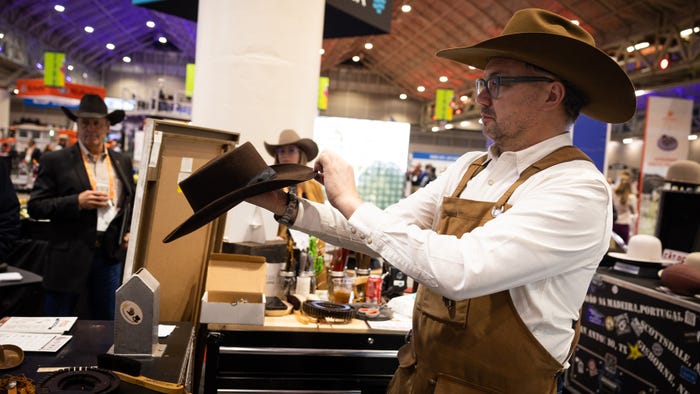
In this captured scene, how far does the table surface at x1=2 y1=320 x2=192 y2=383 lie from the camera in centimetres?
156

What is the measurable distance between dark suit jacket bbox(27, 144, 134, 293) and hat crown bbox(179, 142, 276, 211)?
2413 millimetres

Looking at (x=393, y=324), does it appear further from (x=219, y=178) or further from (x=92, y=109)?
(x=92, y=109)

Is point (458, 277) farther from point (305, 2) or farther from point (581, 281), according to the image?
point (305, 2)

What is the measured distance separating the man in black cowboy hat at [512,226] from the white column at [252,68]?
1.99 metres

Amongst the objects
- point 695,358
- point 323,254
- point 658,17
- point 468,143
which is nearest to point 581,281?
point 323,254

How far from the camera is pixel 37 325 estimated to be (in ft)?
6.26

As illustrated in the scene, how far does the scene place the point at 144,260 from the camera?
228 centimetres

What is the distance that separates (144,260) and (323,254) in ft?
3.94

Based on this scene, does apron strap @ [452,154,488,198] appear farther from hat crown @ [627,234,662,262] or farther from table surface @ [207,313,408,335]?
hat crown @ [627,234,662,262]

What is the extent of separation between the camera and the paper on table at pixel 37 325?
1.85 m

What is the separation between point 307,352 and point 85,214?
2.11 m

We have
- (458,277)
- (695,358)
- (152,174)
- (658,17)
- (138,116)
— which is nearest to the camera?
(458,277)

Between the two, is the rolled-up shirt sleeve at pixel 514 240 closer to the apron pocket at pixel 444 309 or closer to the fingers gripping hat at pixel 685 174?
the apron pocket at pixel 444 309

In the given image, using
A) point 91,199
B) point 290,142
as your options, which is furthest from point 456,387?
point 91,199
